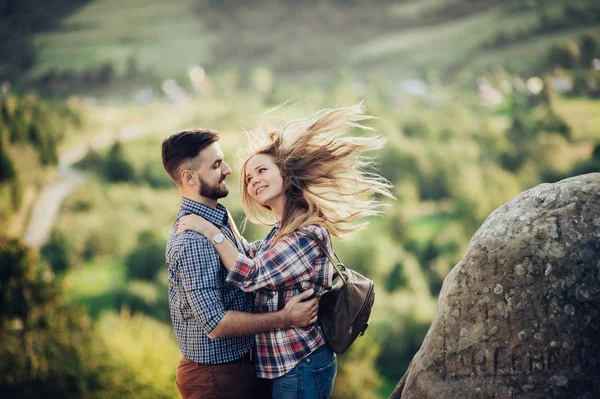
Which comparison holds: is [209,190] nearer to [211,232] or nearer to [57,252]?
[211,232]

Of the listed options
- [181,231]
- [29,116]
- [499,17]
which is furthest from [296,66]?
[181,231]

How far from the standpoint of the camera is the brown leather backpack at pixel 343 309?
4.42 m

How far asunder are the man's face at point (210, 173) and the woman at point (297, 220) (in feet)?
0.74

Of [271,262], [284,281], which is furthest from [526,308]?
[271,262]

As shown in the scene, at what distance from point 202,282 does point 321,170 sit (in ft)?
4.24

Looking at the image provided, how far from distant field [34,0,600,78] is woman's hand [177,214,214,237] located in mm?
30482

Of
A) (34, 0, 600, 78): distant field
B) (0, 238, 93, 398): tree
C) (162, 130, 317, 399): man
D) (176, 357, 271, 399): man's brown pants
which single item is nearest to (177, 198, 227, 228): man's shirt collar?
(162, 130, 317, 399): man

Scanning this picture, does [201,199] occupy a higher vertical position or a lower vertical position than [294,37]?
lower

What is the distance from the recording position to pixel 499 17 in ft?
124

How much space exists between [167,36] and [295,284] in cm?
3313

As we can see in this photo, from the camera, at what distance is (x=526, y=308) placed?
426cm

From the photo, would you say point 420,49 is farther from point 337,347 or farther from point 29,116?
point 337,347

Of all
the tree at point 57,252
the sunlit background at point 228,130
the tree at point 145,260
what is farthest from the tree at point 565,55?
the tree at point 57,252

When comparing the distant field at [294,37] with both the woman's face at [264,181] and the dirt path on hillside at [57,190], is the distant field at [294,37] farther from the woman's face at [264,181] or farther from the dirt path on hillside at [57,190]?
the woman's face at [264,181]
